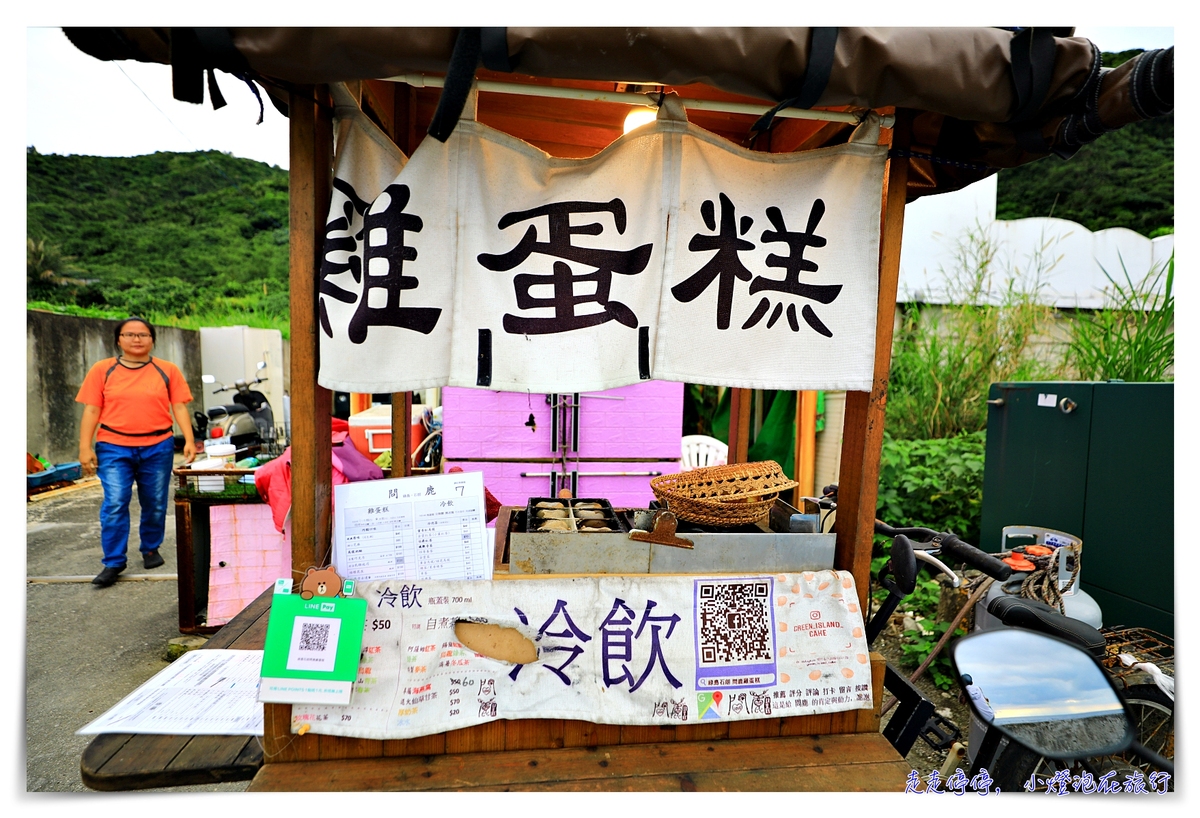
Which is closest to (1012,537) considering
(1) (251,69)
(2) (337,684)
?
(2) (337,684)

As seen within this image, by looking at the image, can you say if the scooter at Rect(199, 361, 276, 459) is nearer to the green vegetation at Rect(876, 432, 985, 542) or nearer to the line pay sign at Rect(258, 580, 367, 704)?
the line pay sign at Rect(258, 580, 367, 704)

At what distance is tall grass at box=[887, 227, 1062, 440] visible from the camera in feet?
22.9

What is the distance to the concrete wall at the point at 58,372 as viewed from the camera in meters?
9.81

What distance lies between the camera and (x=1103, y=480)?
13.6 feet

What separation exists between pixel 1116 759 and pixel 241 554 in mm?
5740

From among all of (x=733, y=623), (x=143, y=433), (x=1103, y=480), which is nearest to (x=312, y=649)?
(x=733, y=623)

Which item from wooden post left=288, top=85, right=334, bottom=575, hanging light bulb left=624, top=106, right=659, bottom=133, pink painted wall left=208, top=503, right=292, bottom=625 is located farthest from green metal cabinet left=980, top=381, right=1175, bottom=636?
pink painted wall left=208, top=503, right=292, bottom=625

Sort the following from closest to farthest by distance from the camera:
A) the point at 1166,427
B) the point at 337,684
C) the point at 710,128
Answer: the point at 337,684 → the point at 710,128 → the point at 1166,427

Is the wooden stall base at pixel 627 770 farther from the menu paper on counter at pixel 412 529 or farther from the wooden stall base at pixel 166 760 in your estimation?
the menu paper on counter at pixel 412 529

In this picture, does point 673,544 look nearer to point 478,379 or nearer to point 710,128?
point 478,379

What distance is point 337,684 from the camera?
2178 millimetres

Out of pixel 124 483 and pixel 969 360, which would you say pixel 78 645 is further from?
pixel 969 360

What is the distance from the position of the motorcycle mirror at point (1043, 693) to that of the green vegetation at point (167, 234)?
2809cm

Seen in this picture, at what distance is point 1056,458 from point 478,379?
4.80m
